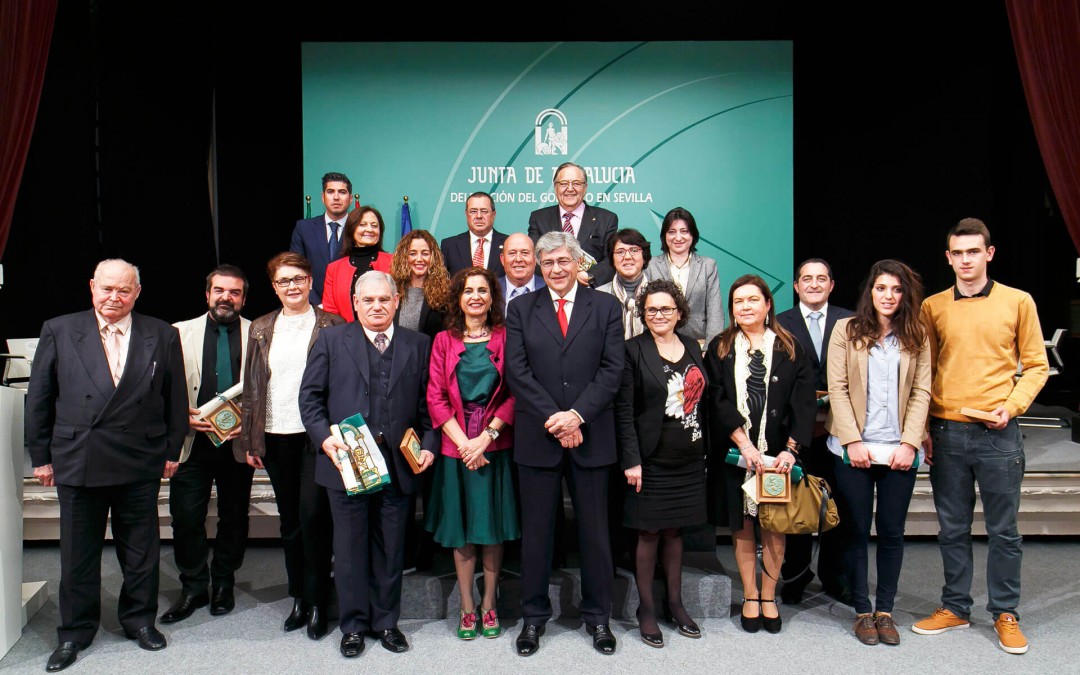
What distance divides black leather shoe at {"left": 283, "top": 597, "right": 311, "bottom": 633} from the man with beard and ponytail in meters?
0.41

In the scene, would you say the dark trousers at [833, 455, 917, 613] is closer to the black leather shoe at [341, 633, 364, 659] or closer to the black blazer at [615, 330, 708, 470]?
the black blazer at [615, 330, 708, 470]

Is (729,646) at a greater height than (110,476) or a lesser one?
lesser

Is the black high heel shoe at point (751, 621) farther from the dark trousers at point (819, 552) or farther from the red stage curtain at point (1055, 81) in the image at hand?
the red stage curtain at point (1055, 81)

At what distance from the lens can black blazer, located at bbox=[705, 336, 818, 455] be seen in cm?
339

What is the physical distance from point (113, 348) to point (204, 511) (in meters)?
0.94

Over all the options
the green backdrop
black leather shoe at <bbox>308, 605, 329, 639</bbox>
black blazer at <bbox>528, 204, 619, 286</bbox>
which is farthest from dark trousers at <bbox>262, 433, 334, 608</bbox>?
the green backdrop

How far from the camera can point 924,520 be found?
486 cm

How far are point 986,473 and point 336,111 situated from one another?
5.20m

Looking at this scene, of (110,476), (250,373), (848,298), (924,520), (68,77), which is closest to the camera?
(110,476)

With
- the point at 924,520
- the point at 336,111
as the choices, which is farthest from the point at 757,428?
the point at 336,111

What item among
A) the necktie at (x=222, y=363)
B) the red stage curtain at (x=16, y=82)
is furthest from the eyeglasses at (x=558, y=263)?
the red stage curtain at (x=16, y=82)

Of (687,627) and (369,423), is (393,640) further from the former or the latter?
(687,627)

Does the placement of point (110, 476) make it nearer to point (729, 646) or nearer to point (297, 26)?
point (729, 646)

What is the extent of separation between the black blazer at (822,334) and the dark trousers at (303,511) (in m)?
2.24
